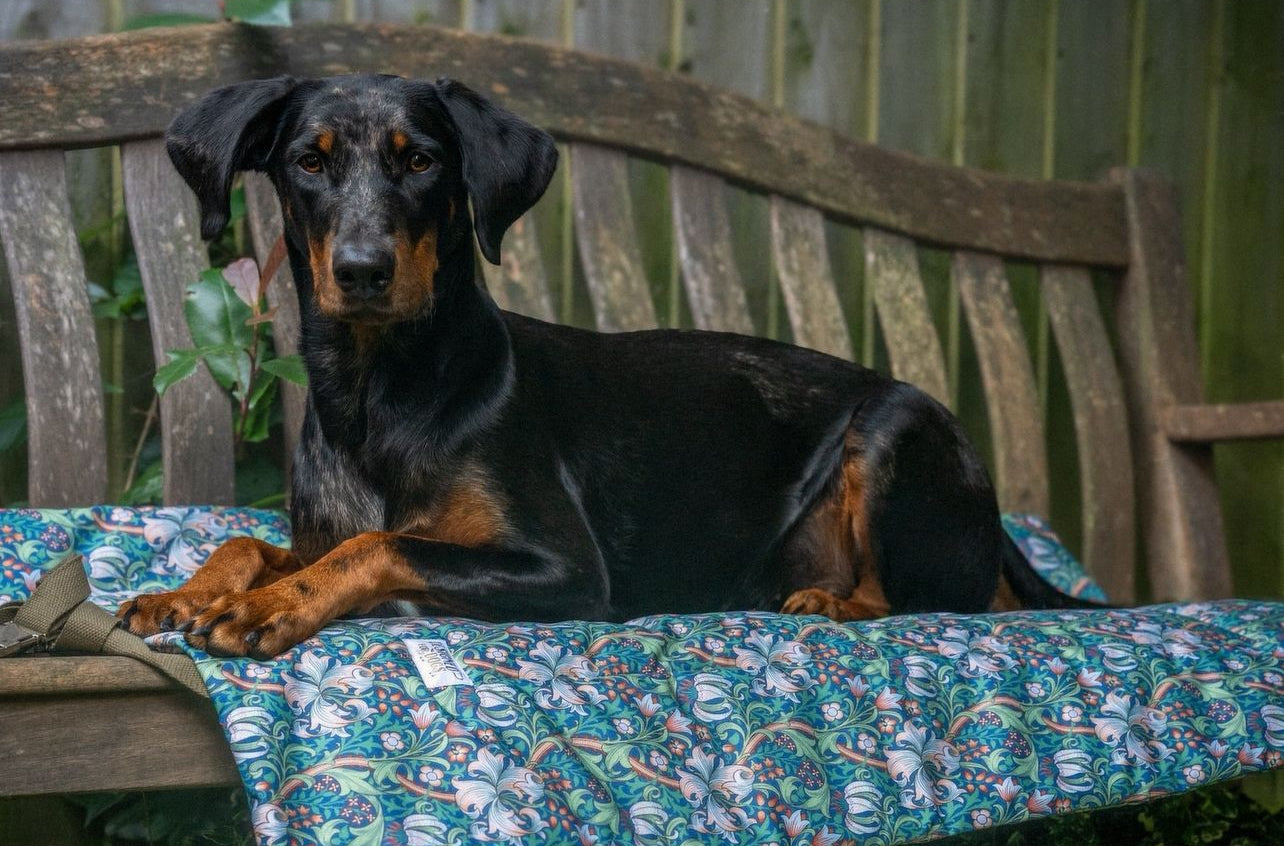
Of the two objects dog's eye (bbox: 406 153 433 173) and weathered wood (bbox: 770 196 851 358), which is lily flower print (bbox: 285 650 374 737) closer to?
dog's eye (bbox: 406 153 433 173)

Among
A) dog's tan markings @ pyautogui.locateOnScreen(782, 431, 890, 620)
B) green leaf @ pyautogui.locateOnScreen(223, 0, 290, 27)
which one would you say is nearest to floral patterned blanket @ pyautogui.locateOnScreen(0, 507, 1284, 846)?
dog's tan markings @ pyautogui.locateOnScreen(782, 431, 890, 620)

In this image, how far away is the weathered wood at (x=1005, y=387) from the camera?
381 centimetres

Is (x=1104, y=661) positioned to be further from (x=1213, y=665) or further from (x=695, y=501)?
(x=695, y=501)

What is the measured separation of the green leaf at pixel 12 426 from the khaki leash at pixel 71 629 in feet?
4.73

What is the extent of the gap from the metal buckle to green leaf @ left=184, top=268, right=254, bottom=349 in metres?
1.41

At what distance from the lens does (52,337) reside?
10.0 ft

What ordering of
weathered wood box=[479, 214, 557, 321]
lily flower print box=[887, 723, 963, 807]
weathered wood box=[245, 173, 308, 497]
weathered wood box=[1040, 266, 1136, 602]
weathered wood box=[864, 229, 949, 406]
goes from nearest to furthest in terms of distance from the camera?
lily flower print box=[887, 723, 963, 807] < weathered wood box=[245, 173, 308, 497] < weathered wood box=[479, 214, 557, 321] < weathered wood box=[864, 229, 949, 406] < weathered wood box=[1040, 266, 1136, 602]

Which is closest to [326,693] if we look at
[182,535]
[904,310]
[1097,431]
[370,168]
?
[370,168]

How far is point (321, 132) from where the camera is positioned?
88.1 inches

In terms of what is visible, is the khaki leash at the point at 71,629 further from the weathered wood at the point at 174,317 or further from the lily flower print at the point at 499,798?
the weathered wood at the point at 174,317

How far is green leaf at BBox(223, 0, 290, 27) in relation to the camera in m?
3.15

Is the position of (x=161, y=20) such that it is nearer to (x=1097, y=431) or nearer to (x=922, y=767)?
(x=922, y=767)

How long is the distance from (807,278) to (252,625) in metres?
2.16

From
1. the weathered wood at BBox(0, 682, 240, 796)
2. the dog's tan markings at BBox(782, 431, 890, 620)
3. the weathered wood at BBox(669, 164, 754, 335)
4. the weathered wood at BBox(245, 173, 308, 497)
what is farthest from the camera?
the weathered wood at BBox(669, 164, 754, 335)
